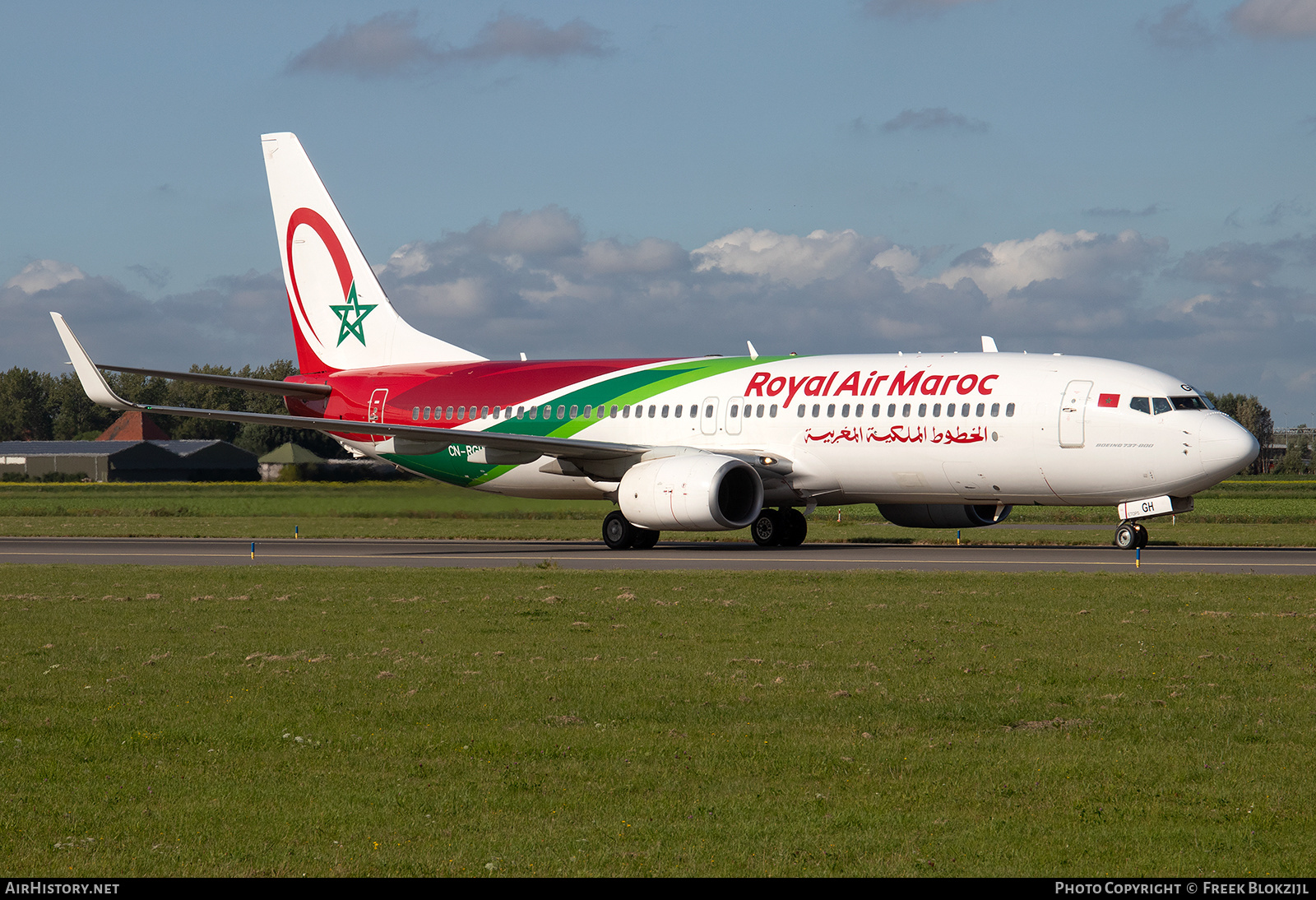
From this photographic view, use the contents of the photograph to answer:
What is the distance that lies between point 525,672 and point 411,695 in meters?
1.45

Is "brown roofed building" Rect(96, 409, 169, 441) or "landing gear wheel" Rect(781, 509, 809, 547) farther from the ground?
"brown roofed building" Rect(96, 409, 169, 441)

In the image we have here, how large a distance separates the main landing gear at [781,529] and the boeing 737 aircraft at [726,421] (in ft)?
0.16

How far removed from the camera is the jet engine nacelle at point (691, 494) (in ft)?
90.5

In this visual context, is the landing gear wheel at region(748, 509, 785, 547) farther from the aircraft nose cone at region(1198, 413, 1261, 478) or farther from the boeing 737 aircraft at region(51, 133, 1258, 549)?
the aircraft nose cone at region(1198, 413, 1261, 478)

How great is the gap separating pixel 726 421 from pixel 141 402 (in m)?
96.4

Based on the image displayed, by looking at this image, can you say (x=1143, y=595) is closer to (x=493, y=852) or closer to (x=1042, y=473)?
(x=1042, y=473)

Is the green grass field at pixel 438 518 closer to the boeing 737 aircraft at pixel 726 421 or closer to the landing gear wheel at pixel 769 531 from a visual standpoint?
the boeing 737 aircraft at pixel 726 421

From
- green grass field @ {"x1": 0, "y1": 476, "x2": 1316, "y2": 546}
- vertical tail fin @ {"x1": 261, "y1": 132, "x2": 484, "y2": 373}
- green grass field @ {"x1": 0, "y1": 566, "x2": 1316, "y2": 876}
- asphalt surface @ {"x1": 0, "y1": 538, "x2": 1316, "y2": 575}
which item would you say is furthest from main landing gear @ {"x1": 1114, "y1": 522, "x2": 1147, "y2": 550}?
vertical tail fin @ {"x1": 261, "y1": 132, "x2": 484, "y2": 373}

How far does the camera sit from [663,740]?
9.22 metres

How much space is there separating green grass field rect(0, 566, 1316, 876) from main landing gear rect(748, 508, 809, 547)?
14.7m

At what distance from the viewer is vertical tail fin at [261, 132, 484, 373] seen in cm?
3725

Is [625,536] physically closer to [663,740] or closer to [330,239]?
[330,239]

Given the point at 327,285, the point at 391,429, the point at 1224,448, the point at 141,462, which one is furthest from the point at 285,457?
the point at 1224,448

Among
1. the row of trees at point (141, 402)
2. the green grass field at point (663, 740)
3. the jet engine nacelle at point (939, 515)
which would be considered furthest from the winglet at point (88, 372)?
the row of trees at point (141, 402)
